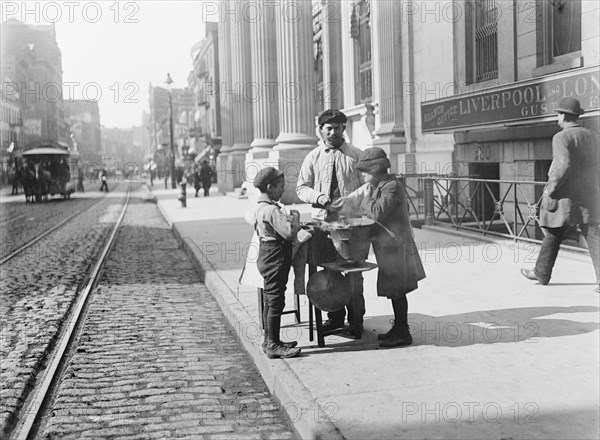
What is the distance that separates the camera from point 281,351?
18.9ft

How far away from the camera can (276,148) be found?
70.2 feet

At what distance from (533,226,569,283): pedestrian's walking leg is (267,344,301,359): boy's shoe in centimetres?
374

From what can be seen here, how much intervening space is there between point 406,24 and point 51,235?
11.0 meters

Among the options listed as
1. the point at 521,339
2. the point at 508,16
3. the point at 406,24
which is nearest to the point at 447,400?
the point at 521,339

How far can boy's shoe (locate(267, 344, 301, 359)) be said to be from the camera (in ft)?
18.8

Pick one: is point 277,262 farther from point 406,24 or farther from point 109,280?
point 406,24

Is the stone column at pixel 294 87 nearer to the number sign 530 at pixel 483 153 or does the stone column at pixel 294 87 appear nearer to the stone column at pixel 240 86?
the number sign 530 at pixel 483 153

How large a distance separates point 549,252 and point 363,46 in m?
16.6

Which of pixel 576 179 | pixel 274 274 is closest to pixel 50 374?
pixel 274 274

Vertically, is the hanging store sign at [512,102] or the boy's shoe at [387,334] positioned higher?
the hanging store sign at [512,102]

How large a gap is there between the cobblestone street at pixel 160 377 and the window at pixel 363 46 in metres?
14.7

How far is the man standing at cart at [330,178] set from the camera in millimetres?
6195

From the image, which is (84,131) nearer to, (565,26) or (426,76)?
(426,76)

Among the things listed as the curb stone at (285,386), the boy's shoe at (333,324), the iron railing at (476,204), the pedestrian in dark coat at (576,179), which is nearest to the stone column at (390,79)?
the iron railing at (476,204)
